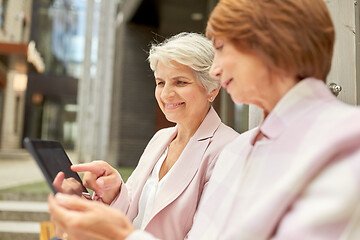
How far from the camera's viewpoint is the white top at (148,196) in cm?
127

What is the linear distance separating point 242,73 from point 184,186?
630mm

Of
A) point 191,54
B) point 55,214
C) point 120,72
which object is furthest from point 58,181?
point 120,72

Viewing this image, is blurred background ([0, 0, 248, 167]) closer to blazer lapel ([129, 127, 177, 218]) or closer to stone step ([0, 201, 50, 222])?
stone step ([0, 201, 50, 222])

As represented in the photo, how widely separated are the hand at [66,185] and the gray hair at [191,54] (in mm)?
560

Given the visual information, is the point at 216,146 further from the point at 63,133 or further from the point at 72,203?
the point at 63,133

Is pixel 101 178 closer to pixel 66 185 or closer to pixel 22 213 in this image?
pixel 66 185

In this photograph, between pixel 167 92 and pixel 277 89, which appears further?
pixel 167 92

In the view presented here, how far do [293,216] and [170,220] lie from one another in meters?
0.70

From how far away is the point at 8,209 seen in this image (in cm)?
379

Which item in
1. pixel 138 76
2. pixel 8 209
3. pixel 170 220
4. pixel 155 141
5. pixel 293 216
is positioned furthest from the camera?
pixel 138 76

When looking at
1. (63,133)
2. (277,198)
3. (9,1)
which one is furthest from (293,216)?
(63,133)

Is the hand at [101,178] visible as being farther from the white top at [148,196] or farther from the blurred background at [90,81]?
the blurred background at [90,81]

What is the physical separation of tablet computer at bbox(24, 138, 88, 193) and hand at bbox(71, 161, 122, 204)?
0.60 feet

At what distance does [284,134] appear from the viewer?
59 cm
